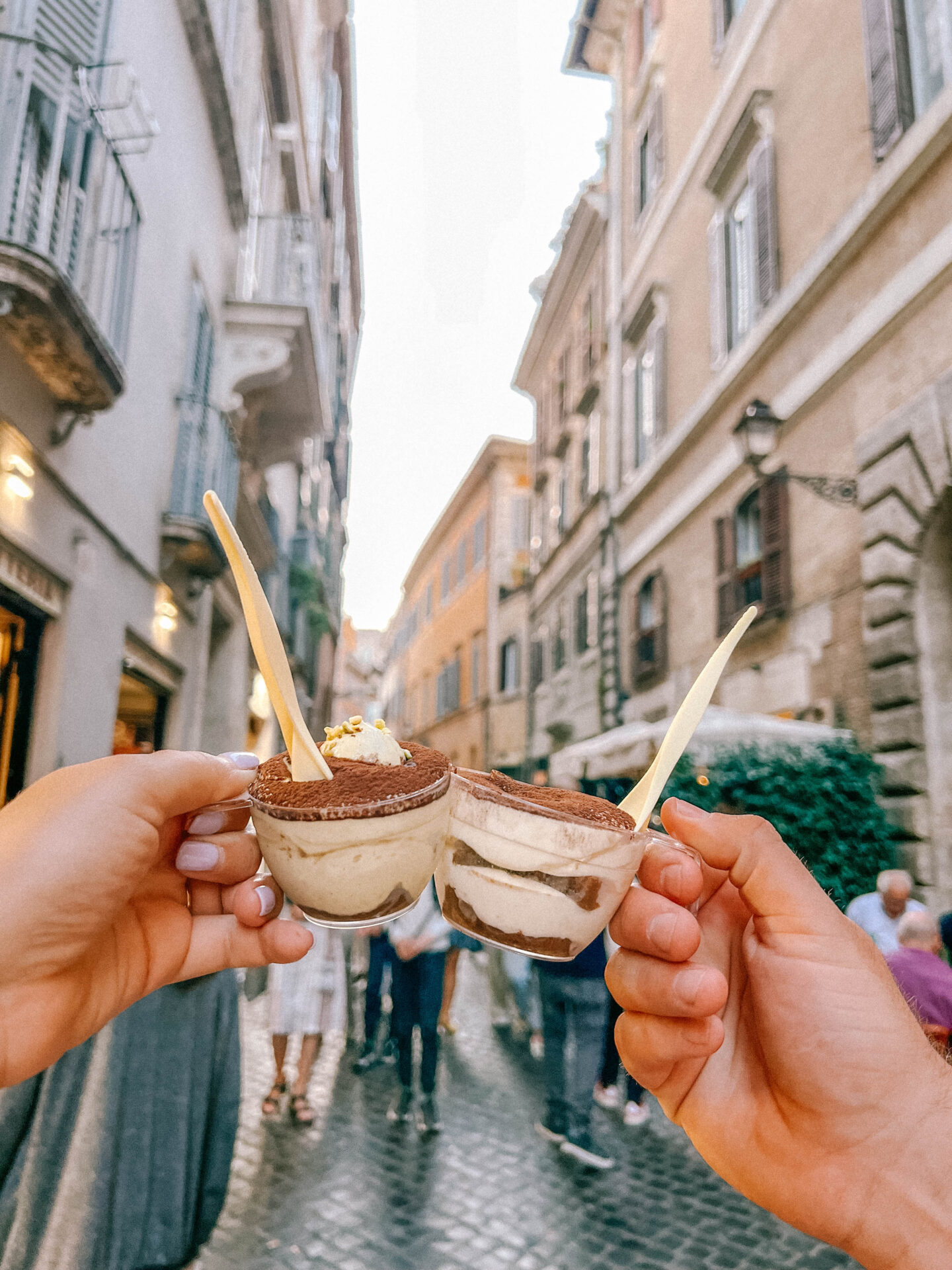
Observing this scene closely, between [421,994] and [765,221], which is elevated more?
[765,221]

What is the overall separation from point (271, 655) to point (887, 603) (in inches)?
269

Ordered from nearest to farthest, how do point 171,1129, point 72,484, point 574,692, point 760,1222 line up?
point 171,1129
point 760,1222
point 72,484
point 574,692

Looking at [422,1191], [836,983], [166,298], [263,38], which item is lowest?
[422,1191]

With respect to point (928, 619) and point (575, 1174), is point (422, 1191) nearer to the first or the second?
point (575, 1174)

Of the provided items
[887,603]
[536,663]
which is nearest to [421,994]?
[887,603]

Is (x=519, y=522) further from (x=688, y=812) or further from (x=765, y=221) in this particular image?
(x=688, y=812)

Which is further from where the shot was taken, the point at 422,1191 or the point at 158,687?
the point at 158,687

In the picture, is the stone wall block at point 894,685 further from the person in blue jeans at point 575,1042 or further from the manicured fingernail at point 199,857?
the manicured fingernail at point 199,857

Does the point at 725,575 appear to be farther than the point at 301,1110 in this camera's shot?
Yes

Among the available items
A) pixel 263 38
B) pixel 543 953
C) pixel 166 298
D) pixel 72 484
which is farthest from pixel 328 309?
pixel 543 953

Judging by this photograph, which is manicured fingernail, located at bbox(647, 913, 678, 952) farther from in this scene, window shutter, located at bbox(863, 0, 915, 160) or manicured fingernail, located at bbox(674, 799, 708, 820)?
window shutter, located at bbox(863, 0, 915, 160)

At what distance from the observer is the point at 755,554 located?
33.8ft

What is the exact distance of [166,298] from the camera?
308 inches

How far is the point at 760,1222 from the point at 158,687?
6538 millimetres
